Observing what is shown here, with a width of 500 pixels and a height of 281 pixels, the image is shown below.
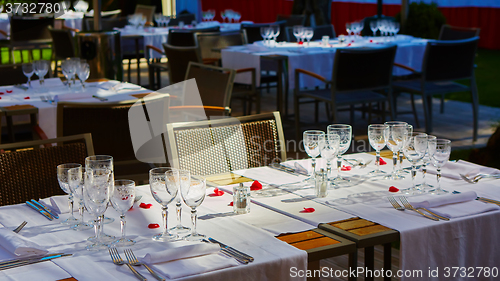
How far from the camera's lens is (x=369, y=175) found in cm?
223

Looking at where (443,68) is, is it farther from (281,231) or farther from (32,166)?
(281,231)

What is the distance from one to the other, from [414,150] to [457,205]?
10.5 inches

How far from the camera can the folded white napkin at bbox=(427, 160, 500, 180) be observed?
2199mm

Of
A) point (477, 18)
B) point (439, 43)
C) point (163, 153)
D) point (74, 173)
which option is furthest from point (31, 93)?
point (477, 18)

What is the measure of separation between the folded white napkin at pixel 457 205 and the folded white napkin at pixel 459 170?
334 mm

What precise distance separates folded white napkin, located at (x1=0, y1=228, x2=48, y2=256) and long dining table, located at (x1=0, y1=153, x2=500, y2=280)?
25 millimetres

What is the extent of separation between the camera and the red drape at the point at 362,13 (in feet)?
41.2

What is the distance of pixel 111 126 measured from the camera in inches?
120

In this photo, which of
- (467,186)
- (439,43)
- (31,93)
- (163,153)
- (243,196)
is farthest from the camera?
(439,43)

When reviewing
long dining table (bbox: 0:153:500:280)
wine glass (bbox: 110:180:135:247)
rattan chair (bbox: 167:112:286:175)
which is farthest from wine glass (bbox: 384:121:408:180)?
wine glass (bbox: 110:180:135:247)

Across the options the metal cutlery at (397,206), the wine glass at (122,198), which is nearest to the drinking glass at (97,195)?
the wine glass at (122,198)

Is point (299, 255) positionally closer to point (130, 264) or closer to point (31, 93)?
point (130, 264)

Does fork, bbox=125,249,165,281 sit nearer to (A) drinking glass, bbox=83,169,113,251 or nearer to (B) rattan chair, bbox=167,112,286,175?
(A) drinking glass, bbox=83,169,113,251

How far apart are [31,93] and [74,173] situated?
2419 millimetres
